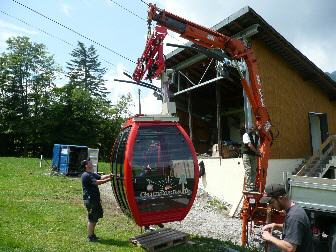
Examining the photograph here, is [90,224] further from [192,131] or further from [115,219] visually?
[192,131]

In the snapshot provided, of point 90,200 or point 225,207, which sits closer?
point 90,200

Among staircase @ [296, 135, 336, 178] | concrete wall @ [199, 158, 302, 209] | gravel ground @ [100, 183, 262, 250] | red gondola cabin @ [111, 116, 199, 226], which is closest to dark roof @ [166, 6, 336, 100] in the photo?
staircase @ [296, 135, 336, 178]

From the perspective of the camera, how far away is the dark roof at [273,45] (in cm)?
1516

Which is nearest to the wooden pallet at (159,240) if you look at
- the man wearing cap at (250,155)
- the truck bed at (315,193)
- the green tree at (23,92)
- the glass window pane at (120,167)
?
the glass window pane at (120,167)

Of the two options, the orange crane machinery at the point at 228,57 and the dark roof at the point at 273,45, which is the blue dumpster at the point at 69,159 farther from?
the orange crane machinery at the point at 228,57

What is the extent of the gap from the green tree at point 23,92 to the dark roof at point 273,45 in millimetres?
29130

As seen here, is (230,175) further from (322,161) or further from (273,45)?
(273,45)

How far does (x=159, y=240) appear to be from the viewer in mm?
8344

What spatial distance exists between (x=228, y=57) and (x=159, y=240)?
18.3ft

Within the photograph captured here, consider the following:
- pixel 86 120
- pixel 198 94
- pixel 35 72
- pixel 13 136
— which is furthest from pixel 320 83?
pixel 35 72

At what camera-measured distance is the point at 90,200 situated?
862 cm

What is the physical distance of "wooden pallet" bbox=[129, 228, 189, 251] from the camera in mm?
8116

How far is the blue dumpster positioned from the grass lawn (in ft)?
24.8

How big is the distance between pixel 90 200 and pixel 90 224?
20.3 inches
